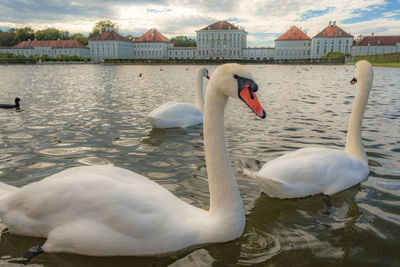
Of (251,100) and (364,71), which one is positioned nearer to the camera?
(251,100)

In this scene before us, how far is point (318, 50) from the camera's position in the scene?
4717 inches

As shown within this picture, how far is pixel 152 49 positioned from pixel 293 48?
54898mm

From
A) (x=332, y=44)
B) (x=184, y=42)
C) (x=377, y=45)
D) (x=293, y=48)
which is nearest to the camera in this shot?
(x=377, y=45)

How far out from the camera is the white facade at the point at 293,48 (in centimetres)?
12228

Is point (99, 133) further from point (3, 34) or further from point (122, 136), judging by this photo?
point (3, 34)

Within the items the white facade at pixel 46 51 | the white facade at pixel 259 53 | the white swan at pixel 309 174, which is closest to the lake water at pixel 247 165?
the white swan at pixel 309 174

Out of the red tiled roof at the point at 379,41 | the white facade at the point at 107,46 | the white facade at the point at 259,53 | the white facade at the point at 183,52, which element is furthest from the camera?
the white facade at the point at 183,52

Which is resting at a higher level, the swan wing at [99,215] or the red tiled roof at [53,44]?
the red tiled roof at [53,44]

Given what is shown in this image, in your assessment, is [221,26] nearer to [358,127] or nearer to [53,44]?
[53,44]

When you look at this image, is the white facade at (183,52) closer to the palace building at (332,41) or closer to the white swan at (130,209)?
the palace building at (332,41)

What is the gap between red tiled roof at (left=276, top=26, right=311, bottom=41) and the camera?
122 m

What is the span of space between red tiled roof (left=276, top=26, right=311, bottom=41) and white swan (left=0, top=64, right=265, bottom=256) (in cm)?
12868

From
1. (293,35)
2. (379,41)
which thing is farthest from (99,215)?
(293,35)

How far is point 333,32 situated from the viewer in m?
118
